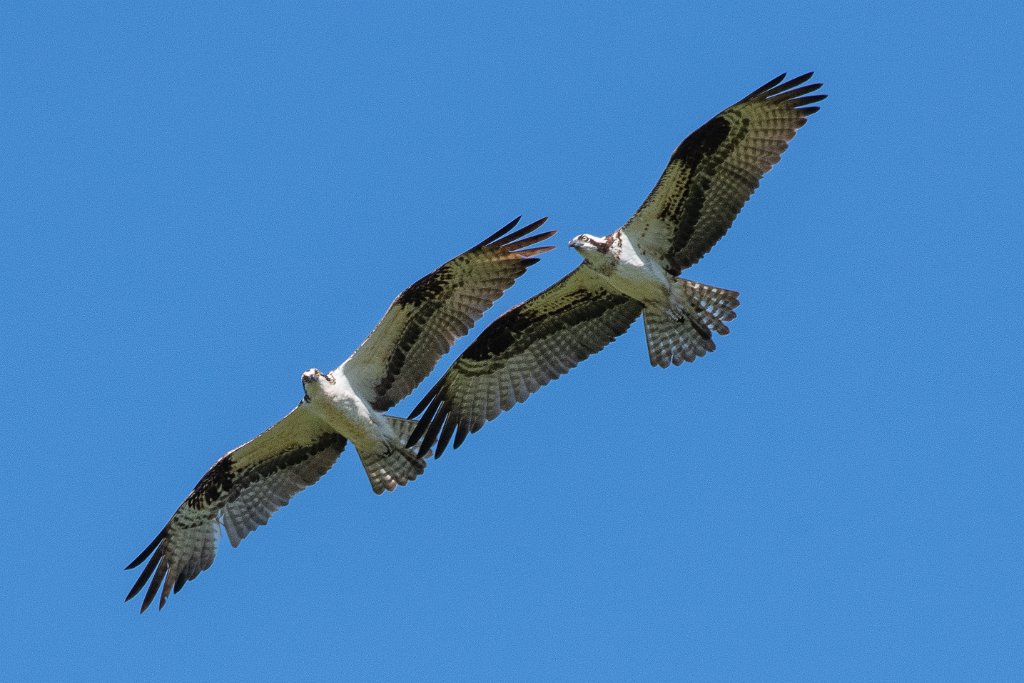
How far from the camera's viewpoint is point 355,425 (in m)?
17.3

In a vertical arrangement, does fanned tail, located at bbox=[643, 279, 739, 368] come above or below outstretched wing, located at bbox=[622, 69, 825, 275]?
below

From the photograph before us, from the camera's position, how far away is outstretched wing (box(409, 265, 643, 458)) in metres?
17.6

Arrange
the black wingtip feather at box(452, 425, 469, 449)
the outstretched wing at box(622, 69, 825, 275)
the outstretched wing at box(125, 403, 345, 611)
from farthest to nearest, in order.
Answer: the outstretched wing at box(125, 403, 345, 611) < the black wingtip feather at box(452, 425, 469, 449) < the outstretched wing at box(622, 69, 825, 275)

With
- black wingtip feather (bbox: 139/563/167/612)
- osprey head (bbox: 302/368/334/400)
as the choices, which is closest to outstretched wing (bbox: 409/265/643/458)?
osprey head (bbox: 302/368/334/400)

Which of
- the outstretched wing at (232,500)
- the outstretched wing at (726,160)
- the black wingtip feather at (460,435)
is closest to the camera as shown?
the outstretched wing at (726,160)

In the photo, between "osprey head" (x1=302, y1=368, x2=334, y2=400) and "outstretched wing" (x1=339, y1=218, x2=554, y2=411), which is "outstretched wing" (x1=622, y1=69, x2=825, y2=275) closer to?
"outstretched wing" (x1=339, y1=218, x2=554, y2=411)

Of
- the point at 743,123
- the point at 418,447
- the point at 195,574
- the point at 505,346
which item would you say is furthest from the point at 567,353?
the point at 195,574

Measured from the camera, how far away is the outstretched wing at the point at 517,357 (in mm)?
17562

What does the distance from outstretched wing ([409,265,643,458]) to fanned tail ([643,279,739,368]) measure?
14.6 inches

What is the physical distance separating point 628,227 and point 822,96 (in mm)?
2200

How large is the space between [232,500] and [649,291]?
15.7 ft

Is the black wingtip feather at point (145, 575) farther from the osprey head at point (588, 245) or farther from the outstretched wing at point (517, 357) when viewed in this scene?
the osprey head at point (588, 245)

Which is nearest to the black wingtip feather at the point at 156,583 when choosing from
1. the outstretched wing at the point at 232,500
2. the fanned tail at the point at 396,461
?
the outstretched wing at the point at 232,500

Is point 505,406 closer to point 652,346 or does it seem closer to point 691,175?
point 652,346
